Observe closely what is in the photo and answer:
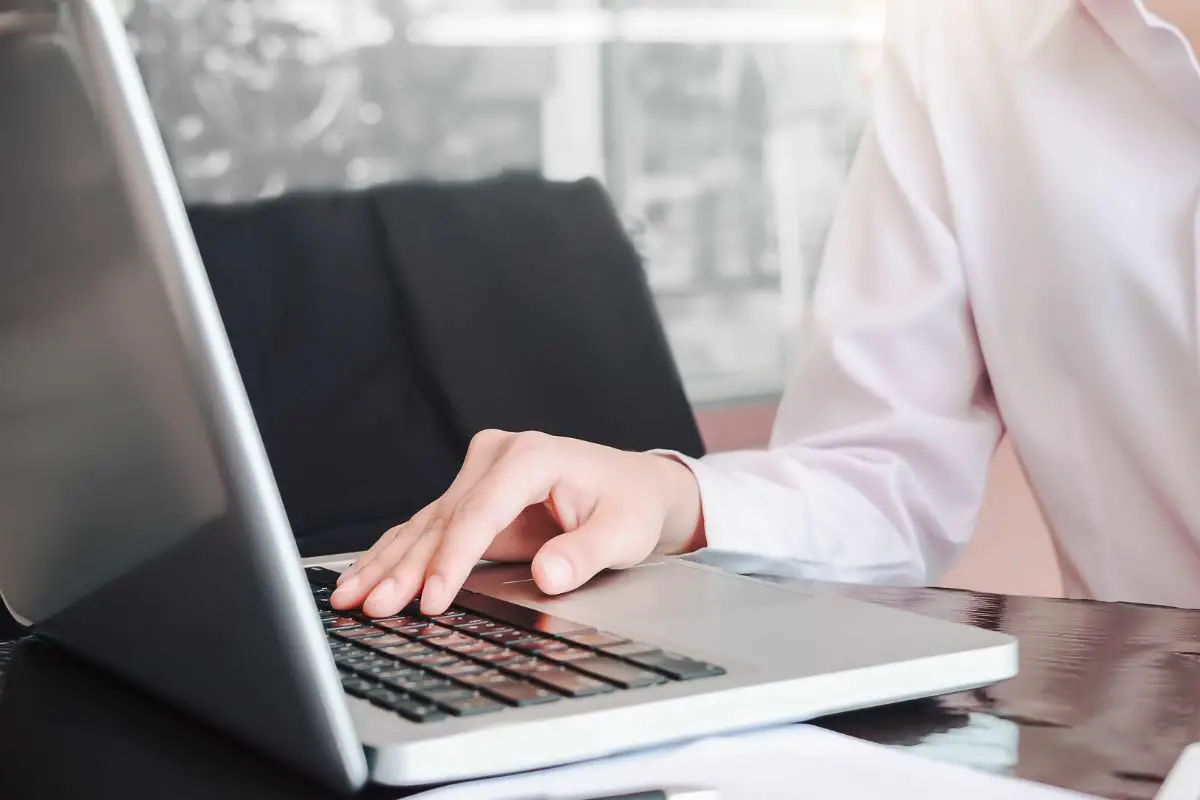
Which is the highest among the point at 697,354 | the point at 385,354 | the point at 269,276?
the point at 269,276

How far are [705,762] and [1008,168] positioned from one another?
70 centimetres

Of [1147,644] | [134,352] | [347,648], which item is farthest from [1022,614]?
[134,352]

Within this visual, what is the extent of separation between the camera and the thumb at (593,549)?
56cm

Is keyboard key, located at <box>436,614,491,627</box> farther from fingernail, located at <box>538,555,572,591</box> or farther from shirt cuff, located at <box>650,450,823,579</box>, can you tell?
shirt cuff, located at <box>650,450,823,579</box>

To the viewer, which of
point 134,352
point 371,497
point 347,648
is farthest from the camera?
point 371,497

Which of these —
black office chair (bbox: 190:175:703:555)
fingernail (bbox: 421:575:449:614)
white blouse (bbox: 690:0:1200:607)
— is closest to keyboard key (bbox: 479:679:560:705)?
fingernail (bbox: 421:575:449:614)

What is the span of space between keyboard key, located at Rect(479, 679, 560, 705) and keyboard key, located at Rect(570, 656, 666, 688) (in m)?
0.02

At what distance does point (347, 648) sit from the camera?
0.47 metres

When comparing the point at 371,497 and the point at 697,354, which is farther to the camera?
the point at 697,354

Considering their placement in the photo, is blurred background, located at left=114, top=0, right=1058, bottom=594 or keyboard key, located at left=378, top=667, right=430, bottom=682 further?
blurred background, located at left=114, top=0, right=1058, bottom=594

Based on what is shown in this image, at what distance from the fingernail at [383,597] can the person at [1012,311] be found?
0.30 m

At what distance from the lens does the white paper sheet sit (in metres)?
0.36

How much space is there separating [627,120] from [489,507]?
1.47m

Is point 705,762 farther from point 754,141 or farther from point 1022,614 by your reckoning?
point 754,141
